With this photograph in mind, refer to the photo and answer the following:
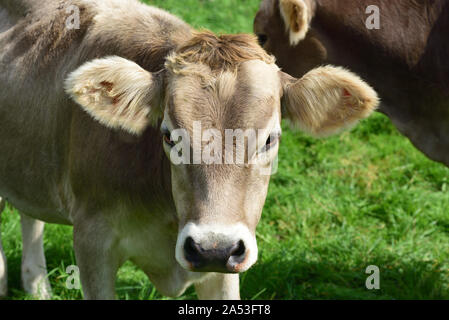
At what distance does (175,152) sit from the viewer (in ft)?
10.1

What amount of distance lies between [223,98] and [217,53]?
0.89 ft

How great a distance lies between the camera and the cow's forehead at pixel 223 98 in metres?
2.96

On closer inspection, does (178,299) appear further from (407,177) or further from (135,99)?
(407,177)

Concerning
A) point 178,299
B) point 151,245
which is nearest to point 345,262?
point 178,299

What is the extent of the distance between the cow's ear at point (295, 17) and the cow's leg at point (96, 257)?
72.5 inches

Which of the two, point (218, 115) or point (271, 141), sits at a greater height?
point (218, 115)

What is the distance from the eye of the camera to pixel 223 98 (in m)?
3.00

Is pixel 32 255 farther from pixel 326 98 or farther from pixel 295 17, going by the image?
pixel 326 98

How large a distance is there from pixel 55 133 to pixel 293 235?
2.33 metres
